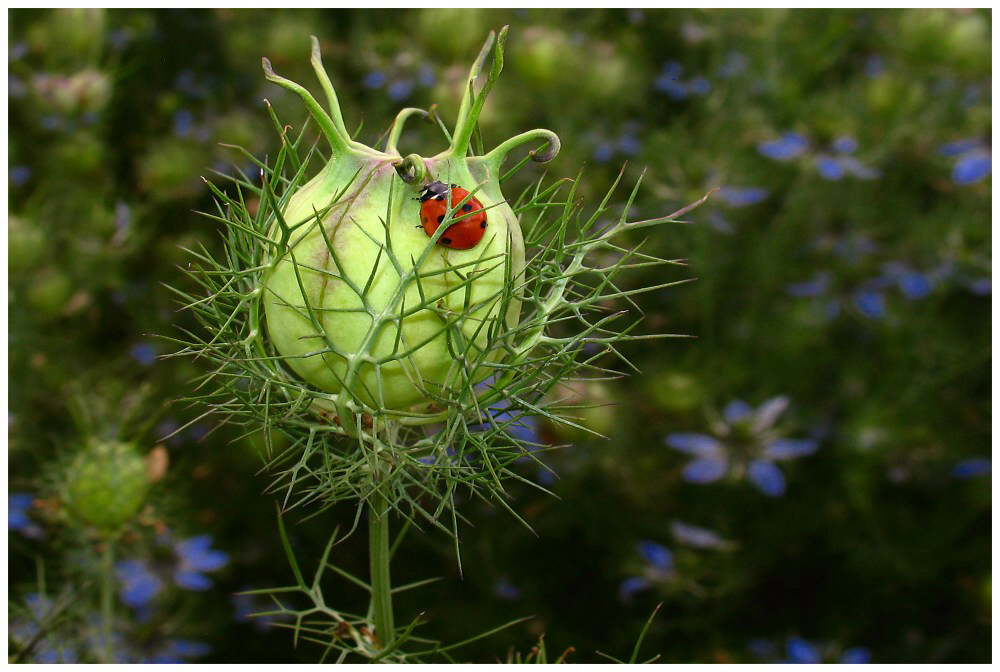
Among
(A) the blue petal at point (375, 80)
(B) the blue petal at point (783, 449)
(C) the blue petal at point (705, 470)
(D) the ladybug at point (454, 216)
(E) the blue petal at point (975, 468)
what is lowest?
(D) the ladybug at point (454, 216)

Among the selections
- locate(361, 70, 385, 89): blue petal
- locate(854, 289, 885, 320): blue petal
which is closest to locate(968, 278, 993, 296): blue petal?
locate(854, 289, 885, 320): blue petal

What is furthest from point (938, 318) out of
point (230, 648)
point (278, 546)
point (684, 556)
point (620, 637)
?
point (230, 648)

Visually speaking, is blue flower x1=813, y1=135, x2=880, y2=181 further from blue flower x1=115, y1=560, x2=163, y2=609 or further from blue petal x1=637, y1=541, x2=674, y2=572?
blue flower x1=115, y1=560, x2=163, y2=609

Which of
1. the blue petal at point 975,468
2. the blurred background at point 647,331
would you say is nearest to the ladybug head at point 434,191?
the blurred background at point 647,331

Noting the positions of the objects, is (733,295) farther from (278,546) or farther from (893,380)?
(278,546)

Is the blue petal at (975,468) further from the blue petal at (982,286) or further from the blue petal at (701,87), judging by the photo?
the blue petal at (701,87)

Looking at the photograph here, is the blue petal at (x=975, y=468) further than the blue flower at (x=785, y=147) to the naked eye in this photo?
No

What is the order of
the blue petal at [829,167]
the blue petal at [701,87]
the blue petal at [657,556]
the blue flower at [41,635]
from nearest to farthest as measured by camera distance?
the blue flower at [41,635] < the blue petal at [657,556] < the blue petal at [829,167] < the blue petal at [701,87]
